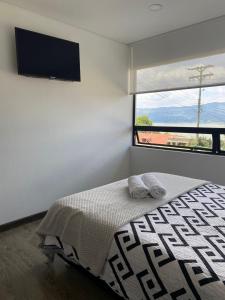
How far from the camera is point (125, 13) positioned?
2709 millimetres

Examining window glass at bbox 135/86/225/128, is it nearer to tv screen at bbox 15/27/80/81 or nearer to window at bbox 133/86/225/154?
Result: window at bbox 133/86/225/154

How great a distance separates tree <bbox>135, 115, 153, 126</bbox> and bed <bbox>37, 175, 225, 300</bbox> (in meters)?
2.39

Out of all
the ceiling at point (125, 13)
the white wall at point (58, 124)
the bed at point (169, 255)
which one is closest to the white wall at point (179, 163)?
the white wall at point (58, 124)

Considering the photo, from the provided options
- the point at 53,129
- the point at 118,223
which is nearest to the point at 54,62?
the point at 53,129

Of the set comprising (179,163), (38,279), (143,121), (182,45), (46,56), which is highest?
(182,45)

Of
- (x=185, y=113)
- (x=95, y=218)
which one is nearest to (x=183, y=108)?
(x=185, y=113)

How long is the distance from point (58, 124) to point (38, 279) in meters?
1.82

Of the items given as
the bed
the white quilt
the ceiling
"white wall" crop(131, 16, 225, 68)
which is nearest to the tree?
"white wall" crop(131, 16, 225, 68)

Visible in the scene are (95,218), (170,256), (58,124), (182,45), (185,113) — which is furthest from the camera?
(185,113)

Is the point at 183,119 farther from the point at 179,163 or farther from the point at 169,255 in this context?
the point at 169,255

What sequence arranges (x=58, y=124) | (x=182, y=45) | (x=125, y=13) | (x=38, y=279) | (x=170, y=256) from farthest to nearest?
(x=182, y=45), (x=58, y=124), (x=125, y=13), (x=38, y=279), (x=170, y=256)

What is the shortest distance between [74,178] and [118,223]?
1927 millimetres

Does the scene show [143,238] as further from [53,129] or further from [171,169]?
[171,169]

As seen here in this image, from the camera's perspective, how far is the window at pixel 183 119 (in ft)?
10.5
